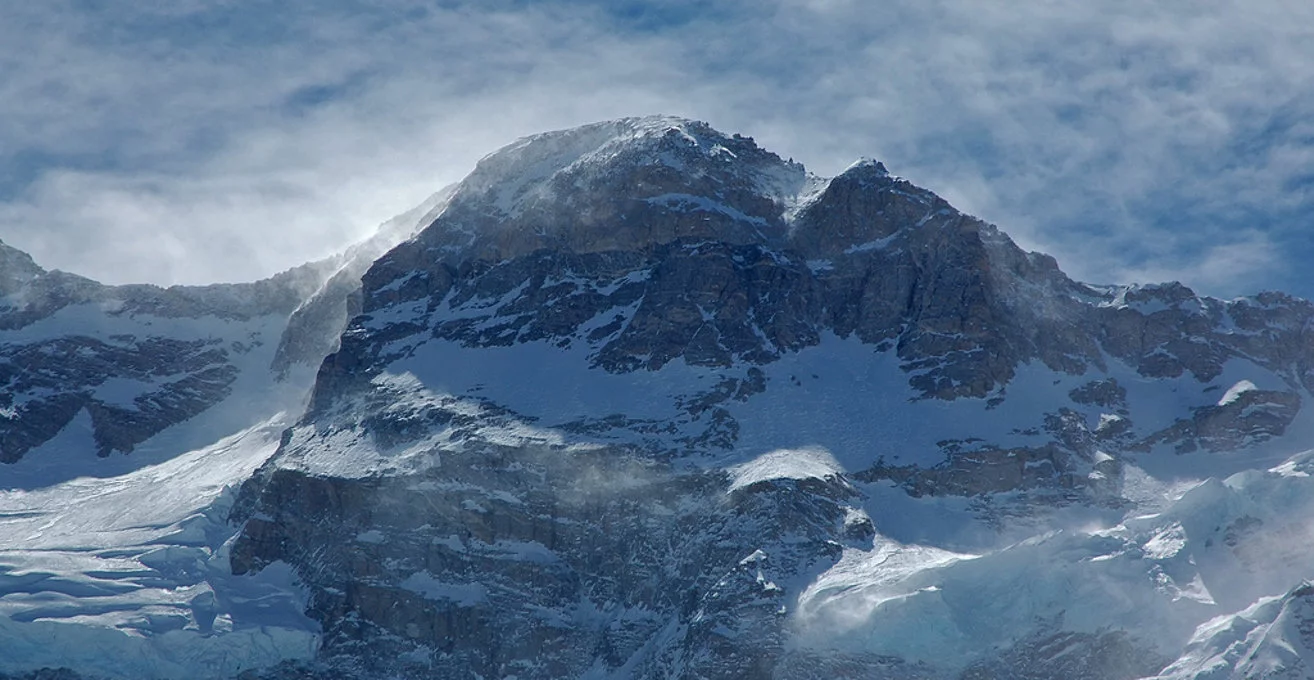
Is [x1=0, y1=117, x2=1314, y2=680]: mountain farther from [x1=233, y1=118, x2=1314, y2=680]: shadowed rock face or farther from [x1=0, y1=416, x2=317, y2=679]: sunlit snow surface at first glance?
[x1=0, y1=416, x2=317, y2=679]: sunlit snow surface

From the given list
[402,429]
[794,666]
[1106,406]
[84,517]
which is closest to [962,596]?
[794,666]

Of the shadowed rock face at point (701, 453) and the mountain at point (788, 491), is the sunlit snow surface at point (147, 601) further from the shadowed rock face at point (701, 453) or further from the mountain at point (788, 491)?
the shadowed rock face at point (701, 453)

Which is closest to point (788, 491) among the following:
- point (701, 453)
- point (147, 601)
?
point (701, 453)

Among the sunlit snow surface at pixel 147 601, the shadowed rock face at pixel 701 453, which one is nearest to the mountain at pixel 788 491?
the shadowed rock face at pixel 701 453

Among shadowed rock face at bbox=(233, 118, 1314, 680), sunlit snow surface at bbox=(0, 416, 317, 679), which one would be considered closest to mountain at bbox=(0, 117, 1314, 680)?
shadowed rock face at bbox=(233, 118, 1314, 680)

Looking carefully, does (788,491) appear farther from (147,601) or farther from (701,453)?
(147,601)

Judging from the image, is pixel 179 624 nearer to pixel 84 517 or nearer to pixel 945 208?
pixel 84 517
